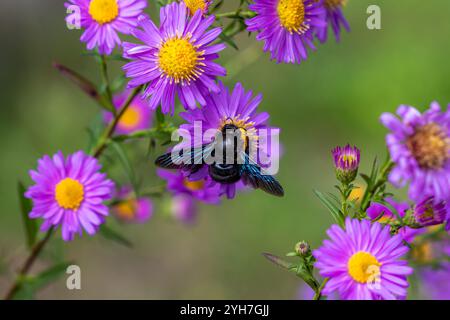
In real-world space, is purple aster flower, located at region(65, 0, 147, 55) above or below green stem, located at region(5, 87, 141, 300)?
above

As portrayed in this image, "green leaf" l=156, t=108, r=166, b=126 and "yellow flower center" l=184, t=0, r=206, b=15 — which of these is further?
"green leaf" l=156, t=108, r=166, b=126

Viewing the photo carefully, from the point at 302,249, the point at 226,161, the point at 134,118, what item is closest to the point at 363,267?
the point at 302,249

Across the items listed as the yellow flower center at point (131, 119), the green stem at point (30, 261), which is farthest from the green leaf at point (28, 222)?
the yellow flower center at point (131, 119)

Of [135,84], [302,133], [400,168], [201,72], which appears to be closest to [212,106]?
[201,72]

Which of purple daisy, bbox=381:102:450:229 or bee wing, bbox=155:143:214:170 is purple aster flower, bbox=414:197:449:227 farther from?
bee wing, bbox=155:143:214:170

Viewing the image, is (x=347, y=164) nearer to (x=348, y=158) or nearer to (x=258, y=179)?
(x=348, y=158)

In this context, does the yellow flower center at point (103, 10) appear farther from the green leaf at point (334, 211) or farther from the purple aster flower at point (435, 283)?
A: the purple aster flower at point (435, 283)

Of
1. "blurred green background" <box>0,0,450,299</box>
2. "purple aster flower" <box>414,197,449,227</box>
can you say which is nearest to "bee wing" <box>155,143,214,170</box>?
"purple aster flower" <box>414,197,449,227</box>
